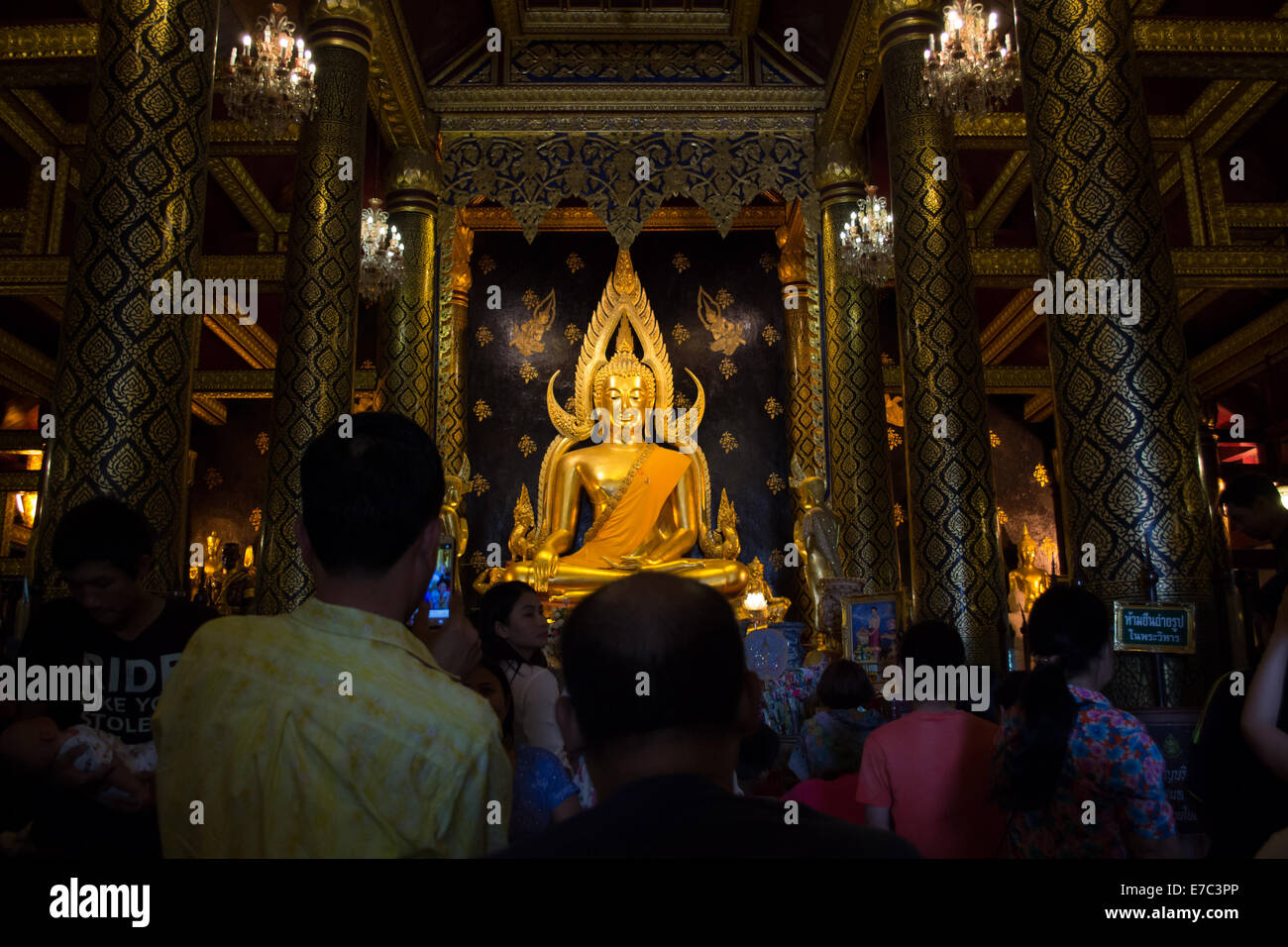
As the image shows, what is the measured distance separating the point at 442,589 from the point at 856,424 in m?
3.75

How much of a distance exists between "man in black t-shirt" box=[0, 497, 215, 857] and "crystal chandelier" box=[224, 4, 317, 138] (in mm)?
4131

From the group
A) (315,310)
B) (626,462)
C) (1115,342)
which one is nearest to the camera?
(1115,342)

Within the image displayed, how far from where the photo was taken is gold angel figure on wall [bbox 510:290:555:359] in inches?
414

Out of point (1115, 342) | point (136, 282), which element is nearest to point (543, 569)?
point (136, 282)

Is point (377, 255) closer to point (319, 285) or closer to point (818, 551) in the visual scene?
point (319, 285)

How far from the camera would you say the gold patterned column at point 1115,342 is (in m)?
3.18

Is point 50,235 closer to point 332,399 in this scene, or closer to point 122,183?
point 332,399

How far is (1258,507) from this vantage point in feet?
8.71

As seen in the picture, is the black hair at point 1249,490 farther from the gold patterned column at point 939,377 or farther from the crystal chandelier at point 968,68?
the crystal chandelier at point 968,68

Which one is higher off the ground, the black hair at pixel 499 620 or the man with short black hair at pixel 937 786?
the black hair at pixel 499 620

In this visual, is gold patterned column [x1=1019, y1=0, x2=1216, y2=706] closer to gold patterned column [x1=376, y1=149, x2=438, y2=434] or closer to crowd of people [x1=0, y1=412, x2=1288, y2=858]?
crowd of people [x1=0, y1=412, x2=1288, y2=858]

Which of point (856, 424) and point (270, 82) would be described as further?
point (856, 424)

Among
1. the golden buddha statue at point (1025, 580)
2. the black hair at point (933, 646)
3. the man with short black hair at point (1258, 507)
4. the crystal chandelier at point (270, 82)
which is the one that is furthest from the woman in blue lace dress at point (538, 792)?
the golden buddha statue at point (1025, 580)

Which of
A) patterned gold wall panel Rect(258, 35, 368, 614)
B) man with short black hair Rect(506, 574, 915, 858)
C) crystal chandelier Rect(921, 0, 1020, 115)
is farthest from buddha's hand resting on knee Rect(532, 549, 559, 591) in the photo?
man with short black hair Rect(506, 574, 915, 858)
